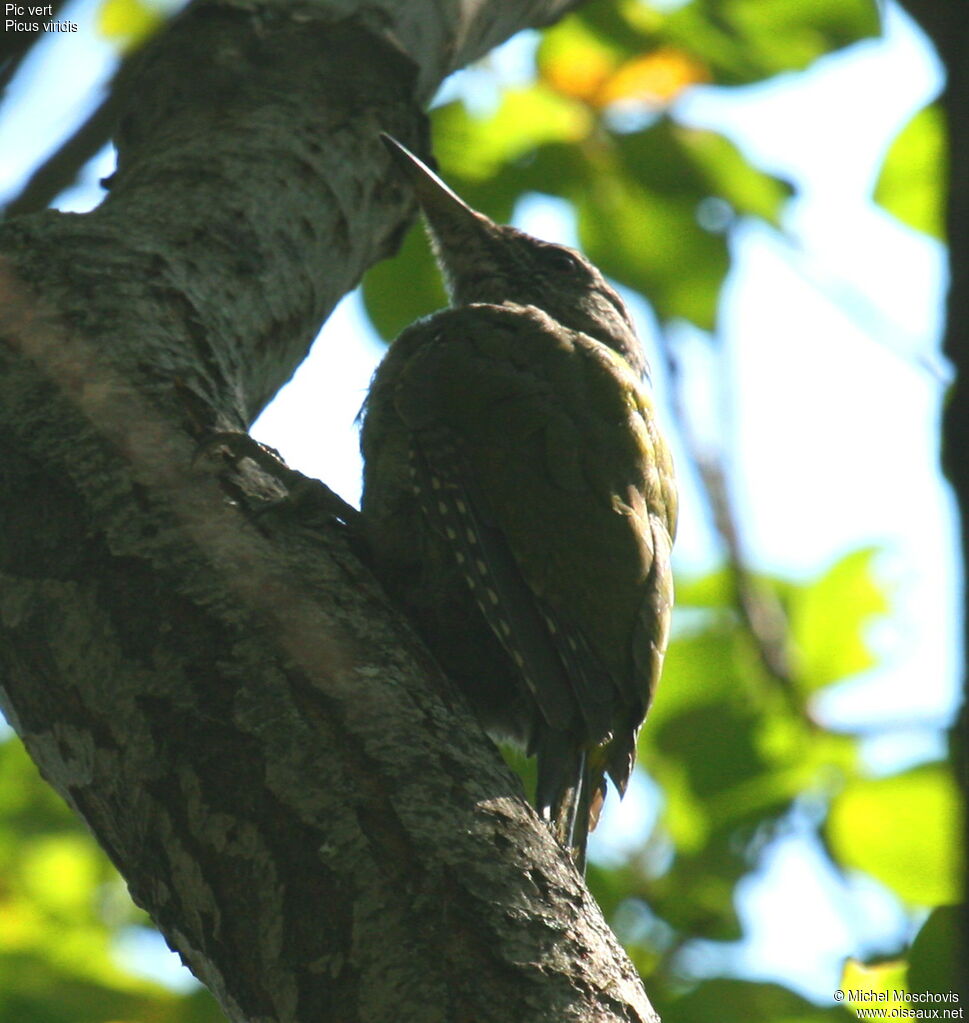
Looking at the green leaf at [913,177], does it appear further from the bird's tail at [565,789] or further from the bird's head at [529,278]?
the bird's head at [529,278]

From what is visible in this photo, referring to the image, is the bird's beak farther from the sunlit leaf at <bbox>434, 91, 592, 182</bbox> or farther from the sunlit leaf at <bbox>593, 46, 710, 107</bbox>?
the sunlit leaf at <bbox>593, 46, 710, 107</bbox>

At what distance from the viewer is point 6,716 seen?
2.05m

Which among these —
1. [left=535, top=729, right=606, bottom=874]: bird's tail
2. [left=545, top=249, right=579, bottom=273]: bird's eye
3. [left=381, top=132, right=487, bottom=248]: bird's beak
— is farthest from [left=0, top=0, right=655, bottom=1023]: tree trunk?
[left=545, top=249, right=579, bottom=273]: bird's eye

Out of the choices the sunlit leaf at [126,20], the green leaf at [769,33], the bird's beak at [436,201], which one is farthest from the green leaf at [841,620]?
the sunlit leaf at [126,20]

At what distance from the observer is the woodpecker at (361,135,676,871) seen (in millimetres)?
2797

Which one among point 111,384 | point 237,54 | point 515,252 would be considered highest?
point 515,252

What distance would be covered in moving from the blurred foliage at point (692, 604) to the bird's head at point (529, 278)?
40 cm

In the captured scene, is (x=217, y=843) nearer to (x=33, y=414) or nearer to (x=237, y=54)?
(x=33, y=414)

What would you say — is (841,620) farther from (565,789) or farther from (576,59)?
(576,59)

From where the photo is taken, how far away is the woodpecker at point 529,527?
9.18 feet

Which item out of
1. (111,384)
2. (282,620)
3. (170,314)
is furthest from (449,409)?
(282,620)

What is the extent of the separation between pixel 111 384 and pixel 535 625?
111cm

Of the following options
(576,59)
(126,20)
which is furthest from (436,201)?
(126,20)

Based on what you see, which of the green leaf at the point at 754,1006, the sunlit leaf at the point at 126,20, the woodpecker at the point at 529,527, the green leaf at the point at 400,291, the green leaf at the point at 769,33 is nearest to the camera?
the green leaf at the point at 754,1006
